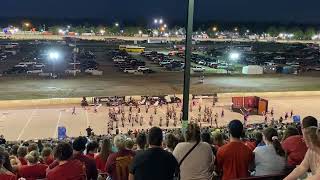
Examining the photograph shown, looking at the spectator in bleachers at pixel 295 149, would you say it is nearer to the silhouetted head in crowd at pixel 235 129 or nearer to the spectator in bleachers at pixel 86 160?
the silhouetted head in crowd at pixel 235 129

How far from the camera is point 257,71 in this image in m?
59.5

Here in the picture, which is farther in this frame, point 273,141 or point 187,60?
point 187,60

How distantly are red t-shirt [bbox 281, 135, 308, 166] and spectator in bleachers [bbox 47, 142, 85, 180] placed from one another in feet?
10.0

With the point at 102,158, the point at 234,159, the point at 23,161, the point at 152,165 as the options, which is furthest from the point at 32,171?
the point at 234,159

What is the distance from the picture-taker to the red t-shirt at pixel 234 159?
616 centimetres

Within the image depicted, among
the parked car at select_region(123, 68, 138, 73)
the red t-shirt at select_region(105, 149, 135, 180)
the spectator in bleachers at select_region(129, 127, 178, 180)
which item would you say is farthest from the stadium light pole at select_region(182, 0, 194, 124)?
the parked car at select_region(123, 68, 138, 73)

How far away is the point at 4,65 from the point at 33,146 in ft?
177

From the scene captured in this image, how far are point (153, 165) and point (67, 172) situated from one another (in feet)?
3.85

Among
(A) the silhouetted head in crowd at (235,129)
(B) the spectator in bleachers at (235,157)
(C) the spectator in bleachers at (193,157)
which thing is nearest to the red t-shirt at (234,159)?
(B) the spectator in bleachers at (235,157)

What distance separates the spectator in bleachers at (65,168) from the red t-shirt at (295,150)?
10.0 ft

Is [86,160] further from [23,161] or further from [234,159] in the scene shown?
[23,161]

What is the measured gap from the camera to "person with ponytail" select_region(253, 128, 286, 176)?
623 centimetres

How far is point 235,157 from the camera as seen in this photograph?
616 cm

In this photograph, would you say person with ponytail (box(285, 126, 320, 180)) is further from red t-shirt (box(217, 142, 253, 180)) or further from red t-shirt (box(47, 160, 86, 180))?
red t-shirt (box(47, 160, 86, 180))
